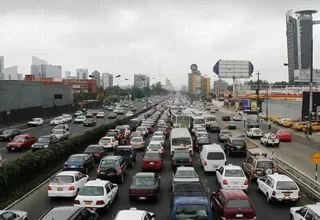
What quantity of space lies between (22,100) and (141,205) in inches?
2129

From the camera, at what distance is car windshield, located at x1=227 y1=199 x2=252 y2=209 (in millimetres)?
14633

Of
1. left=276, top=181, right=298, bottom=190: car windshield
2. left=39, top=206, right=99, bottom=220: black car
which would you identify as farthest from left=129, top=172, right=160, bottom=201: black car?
left=276, top=181, right=298, bottom=190: car windshield

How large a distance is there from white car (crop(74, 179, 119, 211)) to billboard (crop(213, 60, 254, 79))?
3691 inches

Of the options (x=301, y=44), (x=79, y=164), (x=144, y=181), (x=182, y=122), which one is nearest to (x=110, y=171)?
(x=79, y=164)

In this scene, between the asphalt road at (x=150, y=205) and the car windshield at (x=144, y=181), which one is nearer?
the asphalt road at (x=150, y=205)

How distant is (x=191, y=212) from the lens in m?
13.4

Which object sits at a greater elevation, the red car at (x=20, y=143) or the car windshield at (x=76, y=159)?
the car windshield at (x=76, y=159)

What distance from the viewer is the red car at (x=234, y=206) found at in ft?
47.4

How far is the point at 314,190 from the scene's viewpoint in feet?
63.6

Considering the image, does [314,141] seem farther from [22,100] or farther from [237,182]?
[22,100]

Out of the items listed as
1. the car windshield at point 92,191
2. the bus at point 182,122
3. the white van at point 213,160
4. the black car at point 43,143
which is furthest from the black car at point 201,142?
the car windshield at point 92,191

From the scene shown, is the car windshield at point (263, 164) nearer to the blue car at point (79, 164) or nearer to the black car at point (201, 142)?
the blue car at point (79, 164)

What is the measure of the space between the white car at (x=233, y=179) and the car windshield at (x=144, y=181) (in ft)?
12.9

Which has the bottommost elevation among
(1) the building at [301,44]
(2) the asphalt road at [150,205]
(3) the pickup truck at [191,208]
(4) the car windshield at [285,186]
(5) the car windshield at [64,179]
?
(2) the asphalt road at [150,205]
